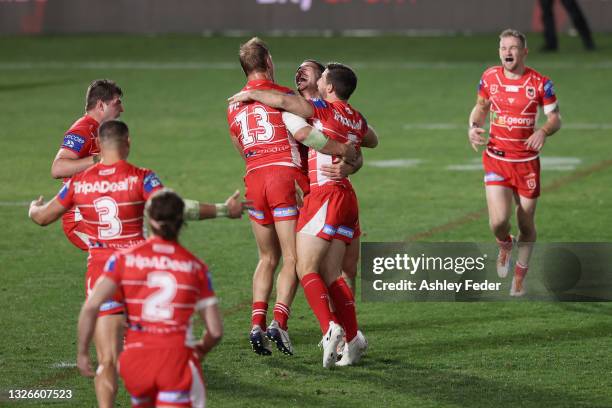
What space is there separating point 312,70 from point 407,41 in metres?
29.0

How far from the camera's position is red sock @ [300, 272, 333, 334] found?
834 cm

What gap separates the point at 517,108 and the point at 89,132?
4.06 metres

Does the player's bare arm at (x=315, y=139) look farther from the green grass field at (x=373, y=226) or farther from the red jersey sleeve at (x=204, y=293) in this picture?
the red jersey sleeve at (x=204, y=293)

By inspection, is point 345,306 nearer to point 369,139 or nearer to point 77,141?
point 369,139

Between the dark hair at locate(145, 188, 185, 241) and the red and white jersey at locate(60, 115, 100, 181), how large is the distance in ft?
8.49

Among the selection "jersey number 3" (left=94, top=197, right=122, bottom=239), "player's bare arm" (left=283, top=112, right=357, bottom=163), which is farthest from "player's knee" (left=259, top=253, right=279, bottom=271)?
"jersey number 3" (left=94, top=197, right=122, bottom=239)

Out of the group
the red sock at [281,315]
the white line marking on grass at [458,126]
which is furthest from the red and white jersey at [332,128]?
Answer: the white line marking on grass at [458,126]

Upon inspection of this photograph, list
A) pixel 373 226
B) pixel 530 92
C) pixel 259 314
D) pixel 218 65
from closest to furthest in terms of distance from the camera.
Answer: pixel 259 314 → pixel 530 92 → pixel 373 226 → pixel 218 65

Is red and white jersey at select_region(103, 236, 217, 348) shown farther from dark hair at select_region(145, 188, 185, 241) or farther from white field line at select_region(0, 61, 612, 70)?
white field line at select_region(0, 61, 612, 70)

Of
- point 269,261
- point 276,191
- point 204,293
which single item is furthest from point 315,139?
point 204,293

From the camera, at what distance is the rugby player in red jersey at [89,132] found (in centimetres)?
830

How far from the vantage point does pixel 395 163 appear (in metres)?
18.2

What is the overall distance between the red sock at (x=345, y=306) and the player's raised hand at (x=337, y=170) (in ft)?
2.45

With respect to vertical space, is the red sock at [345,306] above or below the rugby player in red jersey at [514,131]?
below
